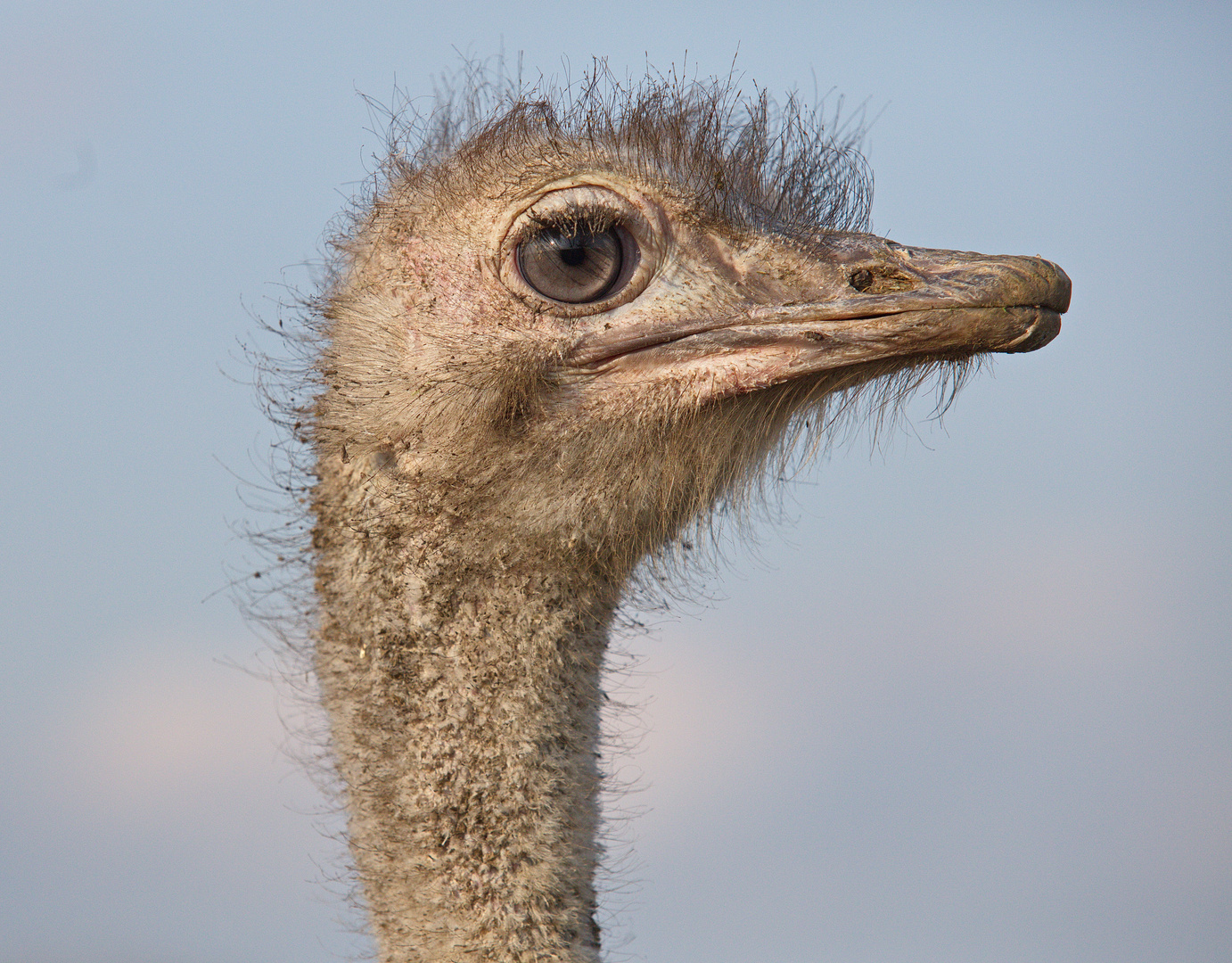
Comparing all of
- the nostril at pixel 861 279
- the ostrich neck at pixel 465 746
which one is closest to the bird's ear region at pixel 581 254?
the nostril at pixel 861 279

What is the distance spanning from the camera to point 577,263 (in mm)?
2877

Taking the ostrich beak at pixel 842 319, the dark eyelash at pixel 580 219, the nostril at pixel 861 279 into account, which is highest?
the dark eyelash at pixel 580 219

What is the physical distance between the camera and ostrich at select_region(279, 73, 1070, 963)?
2.84 meters

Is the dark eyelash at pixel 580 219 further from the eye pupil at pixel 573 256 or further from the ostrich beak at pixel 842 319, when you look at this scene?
the ostrich beak at pixel 842 319

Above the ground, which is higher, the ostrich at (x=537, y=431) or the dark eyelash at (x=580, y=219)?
the dark eyelash at (x=580, y=219)

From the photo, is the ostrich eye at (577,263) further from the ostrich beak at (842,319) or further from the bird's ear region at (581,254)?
the ostrich beak at (842,319)

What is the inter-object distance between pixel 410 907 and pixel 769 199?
1673 millimetres

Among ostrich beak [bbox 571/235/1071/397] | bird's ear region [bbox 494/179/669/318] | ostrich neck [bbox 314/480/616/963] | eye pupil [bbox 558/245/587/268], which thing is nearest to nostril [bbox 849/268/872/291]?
ostrich beak [bbox 571/235/1071/397]

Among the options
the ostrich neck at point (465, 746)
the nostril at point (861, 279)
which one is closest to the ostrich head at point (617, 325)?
the nostril at point (861, 279)

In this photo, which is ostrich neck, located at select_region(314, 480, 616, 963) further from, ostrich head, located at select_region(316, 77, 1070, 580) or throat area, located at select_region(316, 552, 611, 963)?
ostrich head, located at select_region(316, 77, 1070, 580)

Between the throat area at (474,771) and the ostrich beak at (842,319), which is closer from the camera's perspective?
the ostrich beak at (842,319)

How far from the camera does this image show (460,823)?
114 inches

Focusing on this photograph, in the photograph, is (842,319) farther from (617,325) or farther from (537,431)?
(537,431)

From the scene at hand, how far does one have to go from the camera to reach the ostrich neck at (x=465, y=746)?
289 centimetres
